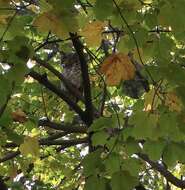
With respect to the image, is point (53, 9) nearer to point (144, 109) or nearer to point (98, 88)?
point (144, 109)

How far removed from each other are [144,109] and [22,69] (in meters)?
0.67

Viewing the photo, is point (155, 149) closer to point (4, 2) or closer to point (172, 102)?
→ point (172, 102)

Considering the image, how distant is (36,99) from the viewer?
5.09 m

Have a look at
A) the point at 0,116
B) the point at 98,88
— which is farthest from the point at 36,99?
the point at 0,116

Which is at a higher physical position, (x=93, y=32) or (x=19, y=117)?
(x=19, y=117)

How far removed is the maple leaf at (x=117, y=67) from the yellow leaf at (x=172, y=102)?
21cm

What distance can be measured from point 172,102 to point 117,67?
1.02 feet

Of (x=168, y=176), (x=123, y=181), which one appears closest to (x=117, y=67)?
(x=123, y=181)

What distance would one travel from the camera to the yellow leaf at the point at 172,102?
2.10 metres

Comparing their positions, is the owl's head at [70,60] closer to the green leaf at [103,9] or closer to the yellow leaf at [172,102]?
the yellow leaf at [172,102]

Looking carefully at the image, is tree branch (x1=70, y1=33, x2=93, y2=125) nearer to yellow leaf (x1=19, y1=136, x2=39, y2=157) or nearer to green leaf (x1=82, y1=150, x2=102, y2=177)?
yellow leaf (x1=19, y1=136, x2=39, y2=157)

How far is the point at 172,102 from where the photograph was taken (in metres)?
2.12

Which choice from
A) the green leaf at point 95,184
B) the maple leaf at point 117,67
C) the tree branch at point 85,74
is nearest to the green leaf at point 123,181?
A: the green leaf at point 95,184

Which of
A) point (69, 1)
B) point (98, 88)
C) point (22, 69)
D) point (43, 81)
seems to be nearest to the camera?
point (69, 1)
